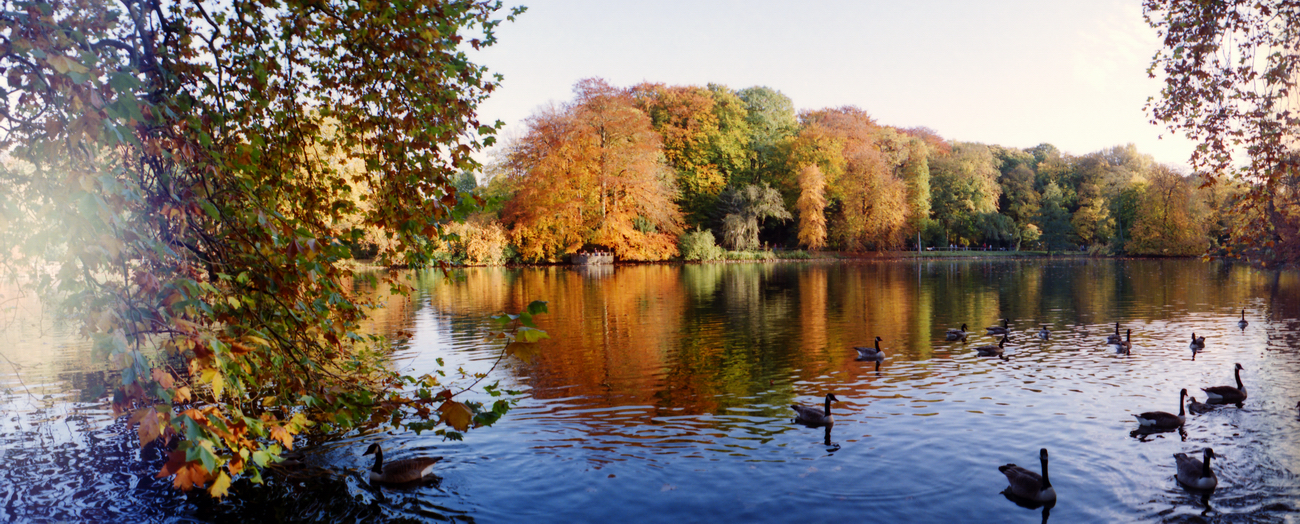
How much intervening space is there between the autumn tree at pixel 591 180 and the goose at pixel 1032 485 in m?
50.1

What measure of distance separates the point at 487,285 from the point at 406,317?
1490 cm

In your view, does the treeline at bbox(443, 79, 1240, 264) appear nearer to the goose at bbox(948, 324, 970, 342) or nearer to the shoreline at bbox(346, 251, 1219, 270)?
the shoreline at bbox(346, 251, 1219, 270)

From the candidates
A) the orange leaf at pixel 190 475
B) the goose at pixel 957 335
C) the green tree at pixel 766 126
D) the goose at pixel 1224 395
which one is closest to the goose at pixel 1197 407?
the goose at pixel 1224 395

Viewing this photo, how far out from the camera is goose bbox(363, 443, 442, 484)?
857cm

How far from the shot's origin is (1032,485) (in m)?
8.07

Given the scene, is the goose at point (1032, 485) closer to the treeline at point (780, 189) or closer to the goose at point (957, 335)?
the goose at point (957, 335)

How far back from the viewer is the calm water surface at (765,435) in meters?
8.02

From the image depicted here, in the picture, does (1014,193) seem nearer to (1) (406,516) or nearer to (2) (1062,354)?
(2) (1062,354)

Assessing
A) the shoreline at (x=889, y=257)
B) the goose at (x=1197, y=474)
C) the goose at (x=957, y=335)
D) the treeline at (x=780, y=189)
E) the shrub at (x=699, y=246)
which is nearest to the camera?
the goose at (x=1197, y=474)

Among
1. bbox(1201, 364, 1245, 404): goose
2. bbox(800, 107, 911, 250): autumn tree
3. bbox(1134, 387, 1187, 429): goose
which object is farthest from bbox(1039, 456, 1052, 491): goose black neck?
bbox(800, 107, 911, 250): autumn tree

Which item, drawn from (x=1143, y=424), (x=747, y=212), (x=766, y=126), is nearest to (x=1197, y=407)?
(x=1143, y=424)

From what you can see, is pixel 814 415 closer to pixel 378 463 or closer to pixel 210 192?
pixel 378 463

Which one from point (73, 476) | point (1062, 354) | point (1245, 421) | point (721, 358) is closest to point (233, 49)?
point (73, 476)

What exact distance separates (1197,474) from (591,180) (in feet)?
171
